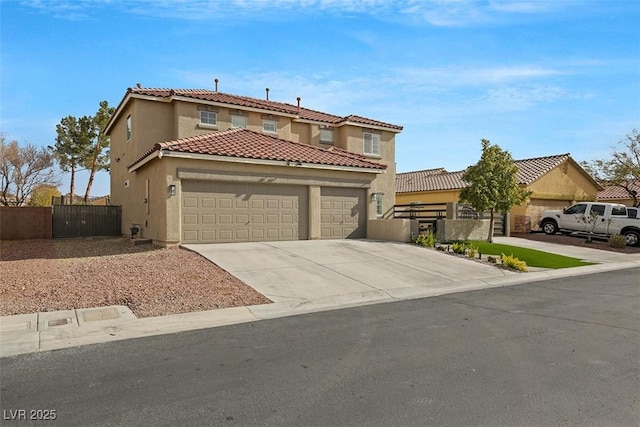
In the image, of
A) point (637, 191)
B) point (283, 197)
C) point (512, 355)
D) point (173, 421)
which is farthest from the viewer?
point (637, 191)

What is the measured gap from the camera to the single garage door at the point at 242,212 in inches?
596

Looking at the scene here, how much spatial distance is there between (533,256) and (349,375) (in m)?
14.5

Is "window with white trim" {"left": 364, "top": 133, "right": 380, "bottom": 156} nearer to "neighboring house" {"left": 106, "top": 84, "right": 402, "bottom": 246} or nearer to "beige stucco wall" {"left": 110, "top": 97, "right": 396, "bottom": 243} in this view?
"beige stucco wall" {"left": 110, "top": 97, "right": 396, "bottom": 243}

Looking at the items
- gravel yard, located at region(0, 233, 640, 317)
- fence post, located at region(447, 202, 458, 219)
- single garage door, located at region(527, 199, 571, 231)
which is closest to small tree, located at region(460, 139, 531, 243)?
fence post, located at region(447, 202, 458, 219)

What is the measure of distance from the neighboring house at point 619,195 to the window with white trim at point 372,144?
21.5m

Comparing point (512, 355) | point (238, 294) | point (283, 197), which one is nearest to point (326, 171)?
point (283, 197)

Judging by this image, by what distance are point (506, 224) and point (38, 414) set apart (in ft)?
80.5

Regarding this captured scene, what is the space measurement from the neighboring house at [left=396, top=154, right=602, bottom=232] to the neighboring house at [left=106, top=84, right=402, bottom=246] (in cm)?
809

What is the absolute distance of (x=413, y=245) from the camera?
17.2 metres

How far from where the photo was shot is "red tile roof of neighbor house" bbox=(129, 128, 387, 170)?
1533 centimetres

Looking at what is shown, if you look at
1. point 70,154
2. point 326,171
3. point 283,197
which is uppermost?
point 70,154

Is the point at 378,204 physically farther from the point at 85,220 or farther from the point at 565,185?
the point at 565,185

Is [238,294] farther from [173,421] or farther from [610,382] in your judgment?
[610,382]

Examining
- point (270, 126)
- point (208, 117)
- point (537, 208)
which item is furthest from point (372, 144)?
point (537, 208)
